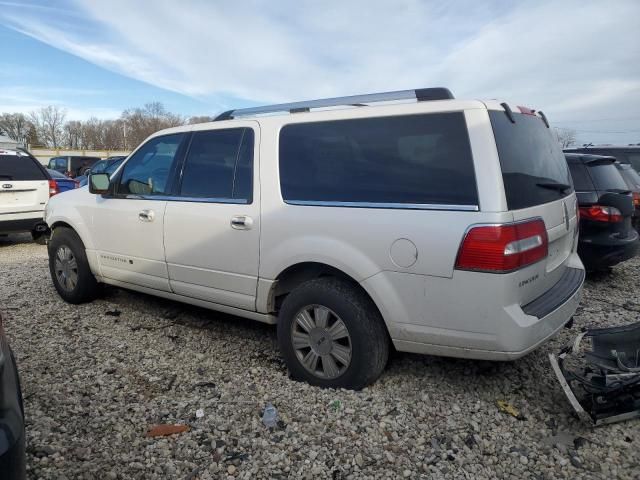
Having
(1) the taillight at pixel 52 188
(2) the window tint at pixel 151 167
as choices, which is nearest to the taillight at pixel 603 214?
(2) the window tint at pixel 151 167

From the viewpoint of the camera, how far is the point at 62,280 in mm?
4848

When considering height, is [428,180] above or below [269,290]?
above

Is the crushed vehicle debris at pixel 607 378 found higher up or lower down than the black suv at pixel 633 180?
lower down

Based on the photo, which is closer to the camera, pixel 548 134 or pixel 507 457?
pixel 507 457

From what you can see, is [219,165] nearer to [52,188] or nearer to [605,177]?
[605,177]

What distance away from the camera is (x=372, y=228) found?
2.70 meters

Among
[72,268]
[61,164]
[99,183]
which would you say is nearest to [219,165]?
[99,183]

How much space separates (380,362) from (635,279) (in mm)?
4707

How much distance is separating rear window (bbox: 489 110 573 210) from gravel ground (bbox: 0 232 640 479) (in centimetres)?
129

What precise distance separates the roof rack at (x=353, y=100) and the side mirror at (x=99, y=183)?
1.40 m

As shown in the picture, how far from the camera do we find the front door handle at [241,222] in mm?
3236

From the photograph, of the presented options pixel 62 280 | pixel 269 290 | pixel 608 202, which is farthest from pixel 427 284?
pixel 62 280

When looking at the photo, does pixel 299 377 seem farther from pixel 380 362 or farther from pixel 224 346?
pixel 224 346

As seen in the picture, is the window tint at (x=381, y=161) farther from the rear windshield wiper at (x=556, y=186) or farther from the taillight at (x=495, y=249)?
the rear windshield wiper at (x=556, y=186)
